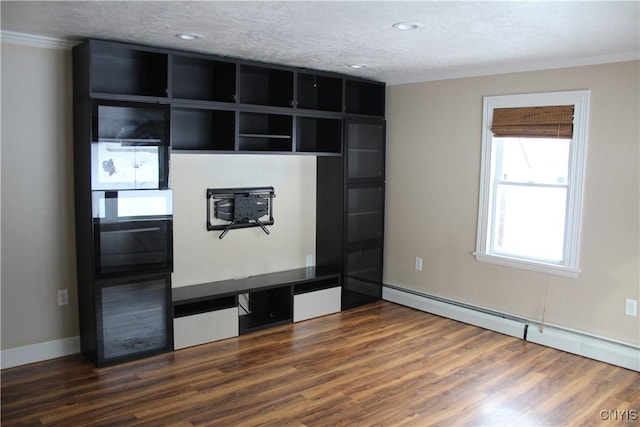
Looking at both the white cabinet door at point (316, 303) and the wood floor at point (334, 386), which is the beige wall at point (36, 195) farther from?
the white cabinet door at point (316, 303)

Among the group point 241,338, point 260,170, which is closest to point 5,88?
point 260,170

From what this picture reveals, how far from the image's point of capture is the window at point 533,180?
443cm

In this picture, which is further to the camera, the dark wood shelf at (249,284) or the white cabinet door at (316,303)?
the white cabinet door at (316,303)

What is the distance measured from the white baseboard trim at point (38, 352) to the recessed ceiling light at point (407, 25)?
3204 mm

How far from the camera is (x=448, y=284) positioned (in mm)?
5391

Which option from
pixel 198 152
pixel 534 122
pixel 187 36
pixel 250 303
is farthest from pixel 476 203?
pixel 187 36

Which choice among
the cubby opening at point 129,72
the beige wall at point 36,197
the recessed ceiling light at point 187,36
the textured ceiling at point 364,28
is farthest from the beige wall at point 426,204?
the recessed ceiling light at point 187,36

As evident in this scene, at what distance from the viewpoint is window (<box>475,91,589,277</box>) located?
443 centimetres

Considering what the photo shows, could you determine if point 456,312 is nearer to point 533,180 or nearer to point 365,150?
point 533,180

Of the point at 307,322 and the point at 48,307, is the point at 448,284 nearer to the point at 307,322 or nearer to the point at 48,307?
A: the point at 307,322

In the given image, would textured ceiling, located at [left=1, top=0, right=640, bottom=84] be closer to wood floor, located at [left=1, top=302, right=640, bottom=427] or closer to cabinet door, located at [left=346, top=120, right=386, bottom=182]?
cabinet door, located at [left=346, top=120, right=386, bottom=182]

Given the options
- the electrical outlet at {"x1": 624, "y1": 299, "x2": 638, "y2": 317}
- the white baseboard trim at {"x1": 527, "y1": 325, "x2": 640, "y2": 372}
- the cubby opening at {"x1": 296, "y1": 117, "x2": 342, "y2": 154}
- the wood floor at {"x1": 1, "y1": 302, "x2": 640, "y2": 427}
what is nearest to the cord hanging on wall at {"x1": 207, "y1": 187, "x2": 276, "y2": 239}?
the cubby opening at {"x1": 296, "y1": 117, "x2": 342, "y2": 154}

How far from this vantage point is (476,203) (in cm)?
512

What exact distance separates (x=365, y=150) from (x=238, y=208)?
1.44 metres
